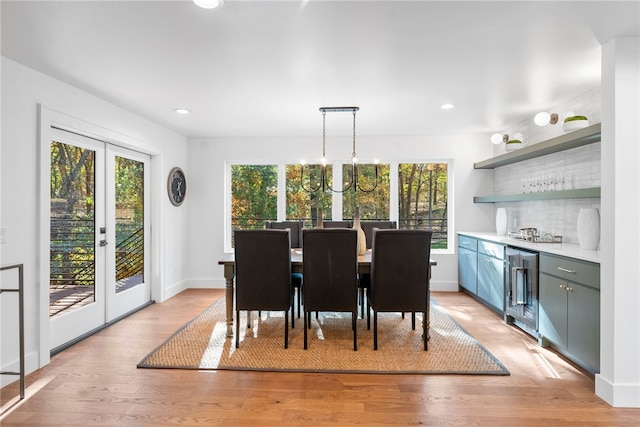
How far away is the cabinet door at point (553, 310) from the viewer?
281 centimetres

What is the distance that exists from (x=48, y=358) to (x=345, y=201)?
386 cm

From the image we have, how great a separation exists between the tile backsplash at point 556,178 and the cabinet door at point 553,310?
857mm

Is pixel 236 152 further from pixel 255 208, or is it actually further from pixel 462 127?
pixel 462 127

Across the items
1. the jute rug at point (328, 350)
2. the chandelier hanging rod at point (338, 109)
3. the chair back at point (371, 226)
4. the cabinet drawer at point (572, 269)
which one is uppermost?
the chandelier hanging rod at point (338, 109)

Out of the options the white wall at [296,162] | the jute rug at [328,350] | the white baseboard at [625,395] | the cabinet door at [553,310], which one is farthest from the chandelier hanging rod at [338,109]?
the white baseboard at [625,395]

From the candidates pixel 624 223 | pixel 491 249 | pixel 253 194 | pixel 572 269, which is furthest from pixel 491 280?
pixel 253 194

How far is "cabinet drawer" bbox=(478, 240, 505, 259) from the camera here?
12.7ft

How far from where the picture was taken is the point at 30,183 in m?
2.67

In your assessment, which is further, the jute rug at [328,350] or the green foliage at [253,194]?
the green foliage at [253,194]

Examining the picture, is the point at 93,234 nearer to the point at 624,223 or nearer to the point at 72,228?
the point at 72,228

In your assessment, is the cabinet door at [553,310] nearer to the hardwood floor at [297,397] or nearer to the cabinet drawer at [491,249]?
the hardwood floor at [297,397]

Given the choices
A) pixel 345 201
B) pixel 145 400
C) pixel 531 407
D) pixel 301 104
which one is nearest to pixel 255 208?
pixel 345 201

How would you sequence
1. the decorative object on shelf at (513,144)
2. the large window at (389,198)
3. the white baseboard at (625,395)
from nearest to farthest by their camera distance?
the white baseboard at (625,395) → the decorative object on shelf at (513,144) → the large window at (389,198)

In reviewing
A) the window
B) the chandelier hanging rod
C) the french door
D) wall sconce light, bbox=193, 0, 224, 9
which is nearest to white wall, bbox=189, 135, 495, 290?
the window
